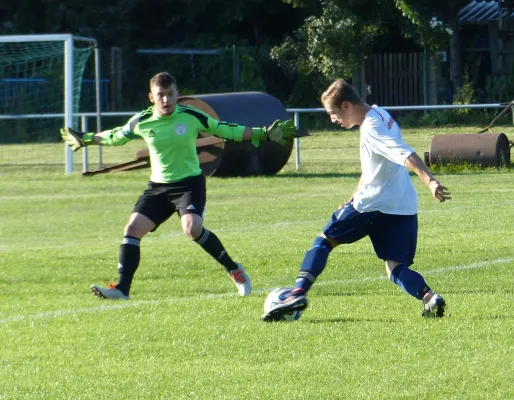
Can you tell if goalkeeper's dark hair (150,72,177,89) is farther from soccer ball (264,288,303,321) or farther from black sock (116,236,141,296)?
soccer ball (264,288,303,321)

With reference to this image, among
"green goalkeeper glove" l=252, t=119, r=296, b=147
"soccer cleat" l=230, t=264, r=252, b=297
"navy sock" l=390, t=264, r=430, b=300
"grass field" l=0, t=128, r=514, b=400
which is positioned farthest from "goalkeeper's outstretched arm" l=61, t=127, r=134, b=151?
"navy sock" l=390, t=264, r=430, b=300

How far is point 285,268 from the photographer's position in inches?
424

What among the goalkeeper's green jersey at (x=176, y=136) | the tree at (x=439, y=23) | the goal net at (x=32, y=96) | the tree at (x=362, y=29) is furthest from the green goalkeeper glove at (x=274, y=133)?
the tree at (x=362, y=29)

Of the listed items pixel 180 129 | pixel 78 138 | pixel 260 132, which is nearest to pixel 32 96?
pixel 78 138

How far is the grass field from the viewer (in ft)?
20.3

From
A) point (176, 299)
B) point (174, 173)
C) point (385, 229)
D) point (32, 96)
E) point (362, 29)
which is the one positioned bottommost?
point (176, 299)

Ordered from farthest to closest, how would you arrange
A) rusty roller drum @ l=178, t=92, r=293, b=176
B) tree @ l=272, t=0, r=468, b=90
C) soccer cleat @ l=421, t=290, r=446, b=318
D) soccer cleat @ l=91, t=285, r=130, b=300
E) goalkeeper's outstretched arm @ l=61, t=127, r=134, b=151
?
tree @ l=272, t=0, r=468, b=90 < rusty roller drum @ l=178, t=92, r=293, b=176 < goalkeeper's outstretched arm @ l=61, t=127, r=134, b=151 < soccer cleat @ l=91, t=285, r=130, b=300 < soccer cleat @ l=421, t=290, r=446, b=318

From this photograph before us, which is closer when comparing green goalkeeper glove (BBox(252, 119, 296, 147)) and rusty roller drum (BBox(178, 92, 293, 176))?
green goalkeeper glove (BBox(252, 119, 296, 147))

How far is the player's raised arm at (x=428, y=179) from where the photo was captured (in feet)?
24.0

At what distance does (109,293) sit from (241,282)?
0.96 metres

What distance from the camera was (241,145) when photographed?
20.8 meters

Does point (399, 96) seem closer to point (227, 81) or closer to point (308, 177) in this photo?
point (227, 81)

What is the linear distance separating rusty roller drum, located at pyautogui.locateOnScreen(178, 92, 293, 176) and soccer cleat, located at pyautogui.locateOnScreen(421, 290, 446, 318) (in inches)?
491

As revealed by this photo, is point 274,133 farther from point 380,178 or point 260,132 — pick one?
point 380,178
